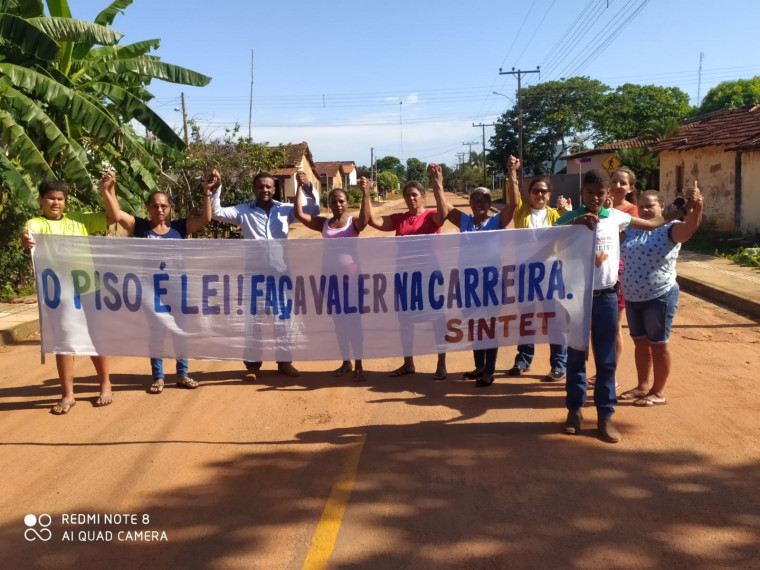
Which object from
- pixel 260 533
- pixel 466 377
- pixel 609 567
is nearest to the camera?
pixel 609 567

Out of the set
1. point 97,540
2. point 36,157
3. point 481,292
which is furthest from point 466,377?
point 36,157

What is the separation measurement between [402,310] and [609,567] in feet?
8.52

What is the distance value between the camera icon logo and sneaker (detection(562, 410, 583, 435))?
3.51m

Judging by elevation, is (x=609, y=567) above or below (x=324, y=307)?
below

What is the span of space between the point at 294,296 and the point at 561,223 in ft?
7.24

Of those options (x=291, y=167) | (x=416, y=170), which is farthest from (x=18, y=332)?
(x=416, y=170)

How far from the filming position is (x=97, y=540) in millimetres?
3641

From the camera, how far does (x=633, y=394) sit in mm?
5727

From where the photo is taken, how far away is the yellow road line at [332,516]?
3.37m

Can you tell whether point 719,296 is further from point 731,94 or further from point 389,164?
point 389,164

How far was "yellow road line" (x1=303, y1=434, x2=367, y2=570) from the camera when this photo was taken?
3371 millimetres

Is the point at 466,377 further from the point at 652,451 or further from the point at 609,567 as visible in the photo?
the point at 609,567

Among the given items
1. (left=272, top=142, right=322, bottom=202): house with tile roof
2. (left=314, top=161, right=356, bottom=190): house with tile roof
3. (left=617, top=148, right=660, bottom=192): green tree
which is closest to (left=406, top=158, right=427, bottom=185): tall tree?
(left=314, top=161, right=356, bottom=190): house with tile roof

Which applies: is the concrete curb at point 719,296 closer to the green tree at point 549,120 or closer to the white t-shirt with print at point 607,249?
the white t-shirt with print at point 607,249
